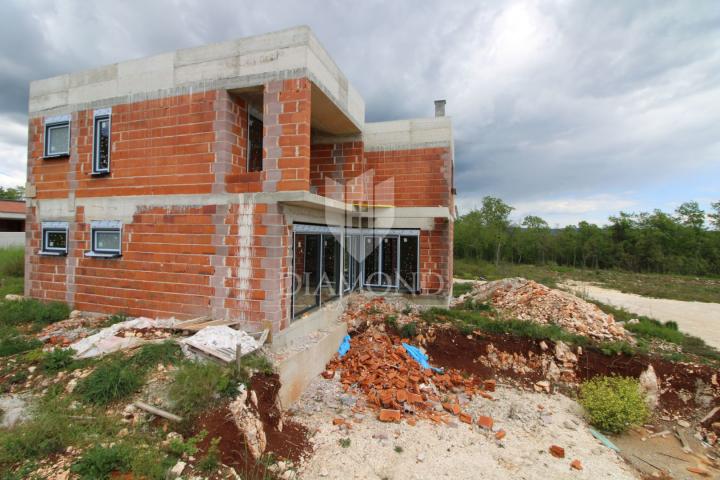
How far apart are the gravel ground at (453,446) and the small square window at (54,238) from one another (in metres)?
6.27

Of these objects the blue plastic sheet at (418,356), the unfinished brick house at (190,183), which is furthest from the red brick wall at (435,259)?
the unfinished brick house at (190,183)

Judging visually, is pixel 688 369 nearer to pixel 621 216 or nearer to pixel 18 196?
pixel 621 216

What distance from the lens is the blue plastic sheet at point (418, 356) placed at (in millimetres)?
7106

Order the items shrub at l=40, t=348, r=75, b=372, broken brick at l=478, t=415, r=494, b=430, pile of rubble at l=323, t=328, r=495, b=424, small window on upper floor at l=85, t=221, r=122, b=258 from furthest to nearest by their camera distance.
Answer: small window on upper floor at l=85, t=221, r=122, b=258, pile of rubble at l=323, t=328, r=495, b=424, broken brick at l=478, t=415, r=494, b=430, shrub at l=40, t=348, r=75, b=372

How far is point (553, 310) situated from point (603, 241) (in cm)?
2671

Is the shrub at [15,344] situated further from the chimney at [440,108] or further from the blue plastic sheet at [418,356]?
the chimney at [440,108]

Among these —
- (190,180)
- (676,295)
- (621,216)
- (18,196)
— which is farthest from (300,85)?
(18,196)

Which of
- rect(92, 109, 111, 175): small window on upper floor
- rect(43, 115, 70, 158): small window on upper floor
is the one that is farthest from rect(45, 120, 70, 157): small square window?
rect(92, 109, 111, 175): small window on upper floor

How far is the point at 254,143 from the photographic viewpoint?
670 cm

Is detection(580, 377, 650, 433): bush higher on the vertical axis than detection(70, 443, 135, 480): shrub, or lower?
lower

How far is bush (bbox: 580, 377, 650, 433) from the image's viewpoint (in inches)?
218

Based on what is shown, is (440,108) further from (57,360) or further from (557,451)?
(57,360)

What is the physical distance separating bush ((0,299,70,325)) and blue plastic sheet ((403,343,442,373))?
714 centimetres

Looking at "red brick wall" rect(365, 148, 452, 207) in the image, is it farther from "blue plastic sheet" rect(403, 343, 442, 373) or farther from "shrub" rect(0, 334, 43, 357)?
"shrub" rect(0, 334, 43, 357)
